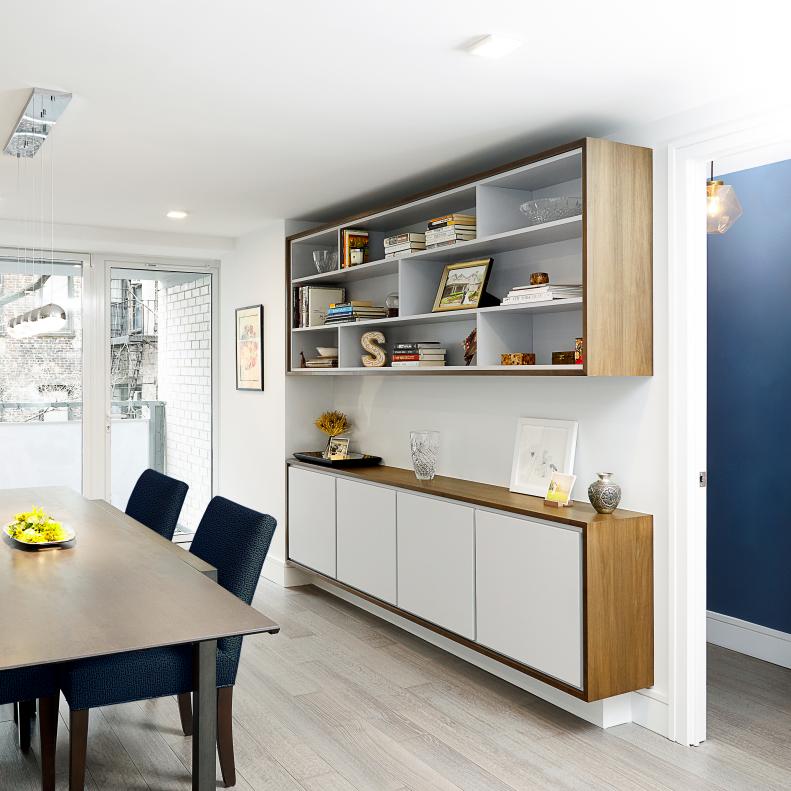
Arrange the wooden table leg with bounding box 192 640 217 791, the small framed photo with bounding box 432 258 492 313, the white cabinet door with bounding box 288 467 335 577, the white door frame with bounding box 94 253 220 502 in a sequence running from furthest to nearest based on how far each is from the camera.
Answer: the white door frame with bounding box 94 253 220 502
the white cabinet door with bounding box 288 467 335 577
the small framed photo with bounding box 432 258 492 313
the wooden table leg with bounding box 192 640 217 791

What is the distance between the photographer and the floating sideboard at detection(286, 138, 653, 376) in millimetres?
2990

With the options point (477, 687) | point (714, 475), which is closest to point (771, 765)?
point (477, 687)

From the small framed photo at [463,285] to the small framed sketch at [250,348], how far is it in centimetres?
187

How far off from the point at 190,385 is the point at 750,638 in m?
4.33

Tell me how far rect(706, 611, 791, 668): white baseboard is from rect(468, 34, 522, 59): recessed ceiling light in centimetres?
293

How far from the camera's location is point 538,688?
3381mm

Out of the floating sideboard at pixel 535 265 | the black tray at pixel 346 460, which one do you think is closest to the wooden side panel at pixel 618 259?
the floating sideboard at pixel 535 265

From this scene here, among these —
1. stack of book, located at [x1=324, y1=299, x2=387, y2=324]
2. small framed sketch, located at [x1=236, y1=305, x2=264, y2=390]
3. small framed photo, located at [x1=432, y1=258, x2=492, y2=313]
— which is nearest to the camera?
small framed photo, located at [x1=432, y1=258, x2=492, y2=313]

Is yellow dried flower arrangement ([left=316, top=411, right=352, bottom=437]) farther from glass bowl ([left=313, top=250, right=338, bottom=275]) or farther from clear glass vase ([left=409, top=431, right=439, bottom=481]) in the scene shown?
clear glass vase ([left=409, top=431, right=439, bottom=481])

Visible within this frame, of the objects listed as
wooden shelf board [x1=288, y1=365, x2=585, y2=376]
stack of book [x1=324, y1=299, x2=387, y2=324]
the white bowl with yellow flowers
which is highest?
stack of book [x1=324, y1=299, x2=387, y2=324]

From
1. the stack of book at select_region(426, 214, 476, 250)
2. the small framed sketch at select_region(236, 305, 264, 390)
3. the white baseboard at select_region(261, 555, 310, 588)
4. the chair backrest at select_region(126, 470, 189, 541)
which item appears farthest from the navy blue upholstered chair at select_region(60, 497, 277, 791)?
the small framed sketch at select_region(236, 305, 264, 390)

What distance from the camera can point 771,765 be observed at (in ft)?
9.20

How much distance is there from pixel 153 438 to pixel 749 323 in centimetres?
435

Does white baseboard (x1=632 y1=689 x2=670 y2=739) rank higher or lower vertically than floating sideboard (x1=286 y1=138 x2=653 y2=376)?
lower
